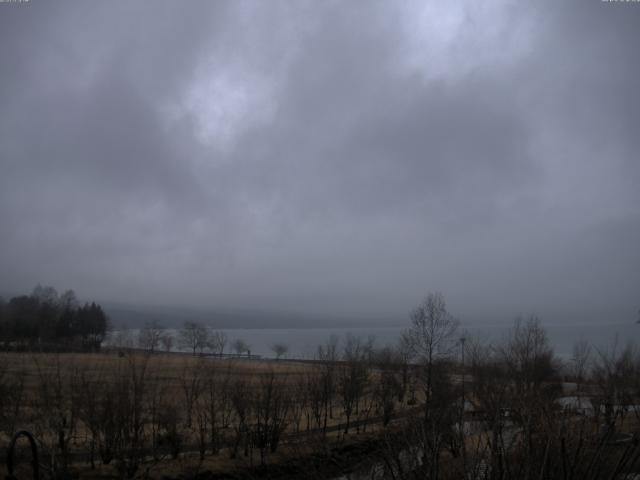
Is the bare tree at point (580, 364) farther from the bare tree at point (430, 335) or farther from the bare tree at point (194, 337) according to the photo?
the bare tree at point (194, 337)

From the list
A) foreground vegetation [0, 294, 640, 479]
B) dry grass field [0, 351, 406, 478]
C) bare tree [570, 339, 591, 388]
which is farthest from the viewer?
bare tree [570, 339, 591, 388]

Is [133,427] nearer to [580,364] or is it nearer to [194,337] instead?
[580,364]

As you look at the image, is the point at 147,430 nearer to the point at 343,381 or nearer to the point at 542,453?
the point at 343,381

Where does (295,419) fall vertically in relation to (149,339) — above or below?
below

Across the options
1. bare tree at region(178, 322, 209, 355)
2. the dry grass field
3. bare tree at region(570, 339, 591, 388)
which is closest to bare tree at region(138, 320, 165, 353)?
the dry grass field

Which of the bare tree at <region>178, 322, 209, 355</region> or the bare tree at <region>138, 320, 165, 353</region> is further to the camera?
the bare tree at <region>178, 322, 209, 355</region>

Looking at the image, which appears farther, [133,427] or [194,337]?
[194,337]

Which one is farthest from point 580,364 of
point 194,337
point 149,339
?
point 194,337

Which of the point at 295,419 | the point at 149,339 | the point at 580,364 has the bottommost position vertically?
the point at 295,419

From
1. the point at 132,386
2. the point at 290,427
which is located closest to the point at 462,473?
the point at 132,386

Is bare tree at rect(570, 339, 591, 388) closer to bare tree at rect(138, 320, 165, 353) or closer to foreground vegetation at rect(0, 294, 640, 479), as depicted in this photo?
foreground vegetation at rect(0, 294, 640, 479)

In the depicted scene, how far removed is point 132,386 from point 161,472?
5.03 m

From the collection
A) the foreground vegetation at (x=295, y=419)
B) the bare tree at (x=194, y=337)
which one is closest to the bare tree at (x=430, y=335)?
the foreground vegetation at (x=295, y=419)

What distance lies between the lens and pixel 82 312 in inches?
5468
